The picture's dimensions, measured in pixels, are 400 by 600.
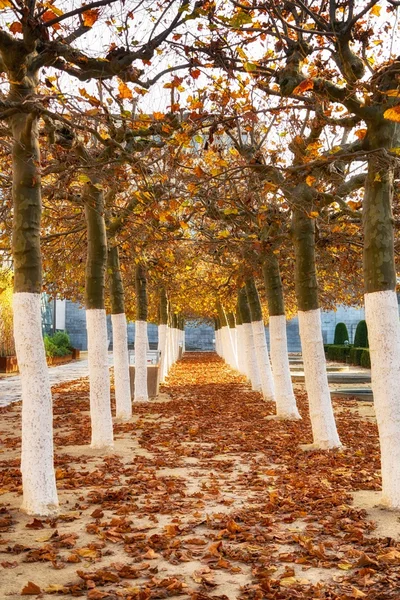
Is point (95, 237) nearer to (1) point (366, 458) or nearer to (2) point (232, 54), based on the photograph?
(2) point (232, 54)

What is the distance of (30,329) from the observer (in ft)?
22.9

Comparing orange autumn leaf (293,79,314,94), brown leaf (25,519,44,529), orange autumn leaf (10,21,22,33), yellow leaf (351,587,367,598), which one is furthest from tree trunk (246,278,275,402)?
yellow leaf (351,587,367,598)

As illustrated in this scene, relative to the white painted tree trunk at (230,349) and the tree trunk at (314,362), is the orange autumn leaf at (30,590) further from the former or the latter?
the white painted tree trunk at (230,349)

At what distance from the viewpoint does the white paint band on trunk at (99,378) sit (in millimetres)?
10680

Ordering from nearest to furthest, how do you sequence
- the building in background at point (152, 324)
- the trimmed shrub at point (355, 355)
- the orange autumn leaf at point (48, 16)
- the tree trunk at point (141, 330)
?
the orange autumn leaf at point (48, 16)
the tree trunk at point (141, 330)
the trimmed shrub at point (355, 355)
the building in background at point (152, 324)

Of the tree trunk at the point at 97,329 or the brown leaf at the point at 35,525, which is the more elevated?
the tree trunk at the point at 97,329

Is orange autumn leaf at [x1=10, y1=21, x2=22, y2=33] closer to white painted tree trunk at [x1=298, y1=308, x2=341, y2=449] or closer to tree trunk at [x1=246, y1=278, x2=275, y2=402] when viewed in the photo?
white painted tree trunk at [x1=298, y1=308, x2=341, y2=449]

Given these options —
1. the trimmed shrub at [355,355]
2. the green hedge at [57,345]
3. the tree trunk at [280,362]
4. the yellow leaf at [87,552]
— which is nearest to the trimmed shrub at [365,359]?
the trimmed shrub at [355,355]

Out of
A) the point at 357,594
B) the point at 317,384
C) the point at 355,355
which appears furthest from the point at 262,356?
the point at 355,355

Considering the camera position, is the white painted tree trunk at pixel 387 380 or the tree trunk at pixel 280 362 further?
the tree trunk at pixel 280 362

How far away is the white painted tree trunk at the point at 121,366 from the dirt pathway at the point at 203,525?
2125mm

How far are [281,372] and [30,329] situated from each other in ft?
26.5

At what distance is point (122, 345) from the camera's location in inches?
549

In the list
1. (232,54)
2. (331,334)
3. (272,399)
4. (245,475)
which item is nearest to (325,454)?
(245,475)
